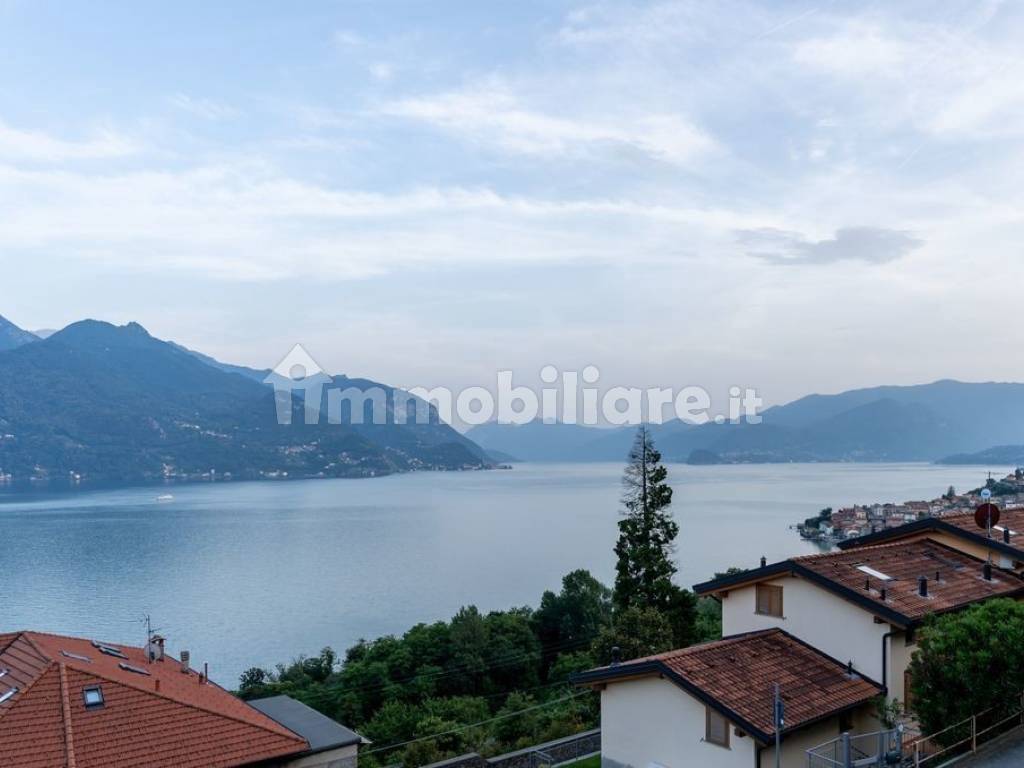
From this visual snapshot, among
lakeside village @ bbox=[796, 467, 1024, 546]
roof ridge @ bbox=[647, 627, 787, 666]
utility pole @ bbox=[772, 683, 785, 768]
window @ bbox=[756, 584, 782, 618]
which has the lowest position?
lakeside village @ bbox=[796, 467, 1024, 546]

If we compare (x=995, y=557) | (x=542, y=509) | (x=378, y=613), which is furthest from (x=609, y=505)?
(x=995, y=557)

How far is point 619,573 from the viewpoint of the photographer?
24188 mm

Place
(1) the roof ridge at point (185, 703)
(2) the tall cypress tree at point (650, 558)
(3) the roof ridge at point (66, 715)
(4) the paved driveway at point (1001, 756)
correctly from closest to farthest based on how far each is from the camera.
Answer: (4) the paved driveway at point (1001, 756), (3) the roof ridge at point (66, 715), (1) the roof ridge at point (185, 703), (2) the tall cypress tree at point (650, 558)

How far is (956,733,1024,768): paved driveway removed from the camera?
890 centimetres

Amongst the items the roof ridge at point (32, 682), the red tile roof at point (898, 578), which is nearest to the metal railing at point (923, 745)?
the red tile roof at point (898, 578)

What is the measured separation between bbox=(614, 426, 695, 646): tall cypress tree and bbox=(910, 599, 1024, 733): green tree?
44.0 feet

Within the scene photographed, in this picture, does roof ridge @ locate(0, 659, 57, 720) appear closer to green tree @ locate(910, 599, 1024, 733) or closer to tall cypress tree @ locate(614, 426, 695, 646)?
green tree @ locate(910, 599, 1024, 733)

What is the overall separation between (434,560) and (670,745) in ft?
202

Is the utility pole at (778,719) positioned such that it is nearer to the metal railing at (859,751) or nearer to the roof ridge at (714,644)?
the metal railing at (859,751)

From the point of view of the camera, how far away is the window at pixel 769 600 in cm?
1284

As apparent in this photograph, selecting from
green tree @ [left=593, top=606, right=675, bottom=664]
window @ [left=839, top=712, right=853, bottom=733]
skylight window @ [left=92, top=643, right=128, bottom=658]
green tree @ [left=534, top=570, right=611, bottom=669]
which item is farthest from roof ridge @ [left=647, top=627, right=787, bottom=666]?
green tree @ [left=534, top=570, right=611, bottom=669]

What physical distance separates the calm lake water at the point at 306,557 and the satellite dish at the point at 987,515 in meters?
31.6

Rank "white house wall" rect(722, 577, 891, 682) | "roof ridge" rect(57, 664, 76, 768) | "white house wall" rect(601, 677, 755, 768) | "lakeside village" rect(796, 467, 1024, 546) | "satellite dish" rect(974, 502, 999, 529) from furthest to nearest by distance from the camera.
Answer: "lakeside village" rect(796, 467, 1024, 546) < "satellite dish" rect(974, 502, 999, 529) < "white house wall" rect(722, 577, 891, 682) < "roof ridge" rect(57, 664, 76, 768) < "white house wall" rect(601, 677, 755, 768)

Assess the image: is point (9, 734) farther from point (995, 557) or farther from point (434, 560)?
point (434, 560)
